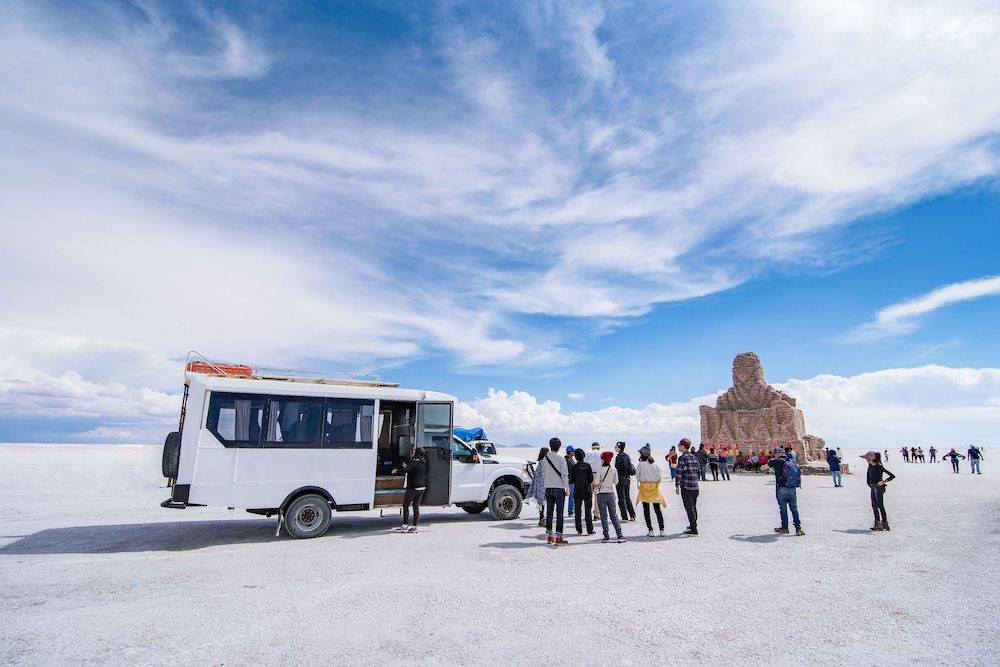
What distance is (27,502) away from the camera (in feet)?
53.5

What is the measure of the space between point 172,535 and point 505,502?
7231 millimetres

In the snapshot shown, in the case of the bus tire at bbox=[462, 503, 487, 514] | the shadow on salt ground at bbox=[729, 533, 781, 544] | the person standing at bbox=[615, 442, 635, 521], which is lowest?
the shadow on salt ground at bbox=[729, 533, 781, 544]

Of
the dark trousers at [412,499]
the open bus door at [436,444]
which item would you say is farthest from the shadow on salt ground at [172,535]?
the open bus door at [436,444]

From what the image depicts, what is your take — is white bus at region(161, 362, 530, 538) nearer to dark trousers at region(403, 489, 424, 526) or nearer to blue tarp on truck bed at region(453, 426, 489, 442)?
dark trousers at region(403, 489, 424, 526)

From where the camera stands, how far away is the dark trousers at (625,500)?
1143 centimetres

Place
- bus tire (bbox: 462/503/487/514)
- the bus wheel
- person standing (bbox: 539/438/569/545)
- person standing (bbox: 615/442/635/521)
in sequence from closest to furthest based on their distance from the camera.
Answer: person standing (bbox: 539/438/569/545), the bus wheel, person standing (bbox: 615/442/635/521), bus tire (bbox: 462/503/487/514)

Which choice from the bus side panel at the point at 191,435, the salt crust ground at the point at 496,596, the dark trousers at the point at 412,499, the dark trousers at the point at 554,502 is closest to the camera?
the salt crust ground at the point at 496,596

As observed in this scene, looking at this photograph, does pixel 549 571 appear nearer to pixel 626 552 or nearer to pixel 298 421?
pixel 626 552

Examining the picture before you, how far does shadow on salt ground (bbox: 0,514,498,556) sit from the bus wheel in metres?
0.30

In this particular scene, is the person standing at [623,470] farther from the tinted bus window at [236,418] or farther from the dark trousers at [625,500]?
the tinted bus window at [236,418]

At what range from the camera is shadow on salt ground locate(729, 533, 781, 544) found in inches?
385

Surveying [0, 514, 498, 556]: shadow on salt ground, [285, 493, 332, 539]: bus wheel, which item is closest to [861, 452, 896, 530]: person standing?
[0, 514, 498, 556]: shadow on salt ground

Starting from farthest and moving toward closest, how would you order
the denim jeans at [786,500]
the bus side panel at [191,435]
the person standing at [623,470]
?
the person standing at [623,470] → the denim jeans at [786,500] → the bus side panel at [191,435]

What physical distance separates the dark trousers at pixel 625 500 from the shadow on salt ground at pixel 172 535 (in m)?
3.55
